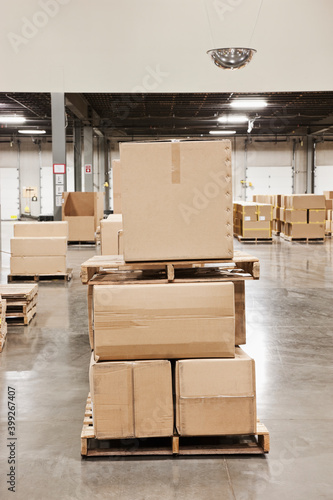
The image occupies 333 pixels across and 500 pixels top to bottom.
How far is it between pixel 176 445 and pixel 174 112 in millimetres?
19089

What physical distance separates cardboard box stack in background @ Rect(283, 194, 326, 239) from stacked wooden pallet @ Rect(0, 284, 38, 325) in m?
12.1

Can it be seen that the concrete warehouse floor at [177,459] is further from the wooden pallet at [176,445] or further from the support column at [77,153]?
the support column at [77,153]

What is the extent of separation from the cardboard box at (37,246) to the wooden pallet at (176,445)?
21.2 ft

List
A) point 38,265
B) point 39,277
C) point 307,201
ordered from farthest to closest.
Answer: point 307,201 < point 39,277 < point 38,265

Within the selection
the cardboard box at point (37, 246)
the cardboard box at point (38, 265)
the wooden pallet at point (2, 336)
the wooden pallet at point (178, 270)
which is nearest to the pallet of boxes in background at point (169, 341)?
the wooden pallet at point (178, 270)

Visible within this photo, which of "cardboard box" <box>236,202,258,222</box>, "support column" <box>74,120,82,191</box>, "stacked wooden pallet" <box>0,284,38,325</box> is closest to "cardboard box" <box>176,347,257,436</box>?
"stacked wooden pallet" <box>0,284,38,325</box>

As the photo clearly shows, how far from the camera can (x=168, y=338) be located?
3250 millimetres

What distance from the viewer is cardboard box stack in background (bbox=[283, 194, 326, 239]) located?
1725 centimetres

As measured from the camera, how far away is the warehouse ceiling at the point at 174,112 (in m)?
17.0
